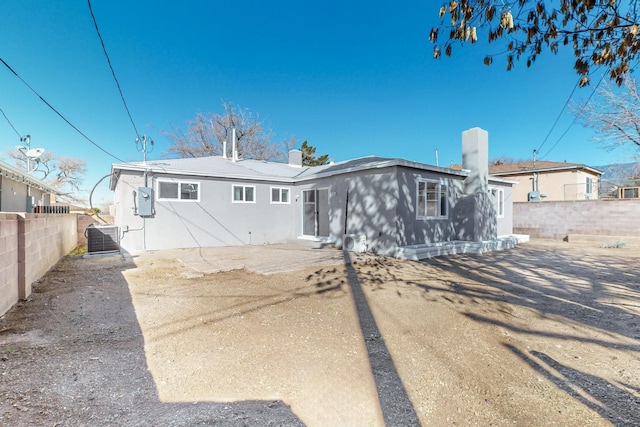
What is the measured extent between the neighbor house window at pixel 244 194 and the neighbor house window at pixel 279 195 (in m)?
0.82

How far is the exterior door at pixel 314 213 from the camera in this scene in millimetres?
11484

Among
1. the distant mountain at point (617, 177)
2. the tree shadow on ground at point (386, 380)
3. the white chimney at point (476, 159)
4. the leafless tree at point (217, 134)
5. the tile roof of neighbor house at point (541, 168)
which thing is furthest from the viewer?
the leafless tree at point (217, 134)

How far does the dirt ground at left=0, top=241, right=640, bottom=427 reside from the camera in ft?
6.27

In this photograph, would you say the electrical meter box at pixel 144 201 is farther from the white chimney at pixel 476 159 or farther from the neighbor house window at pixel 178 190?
the white chimney at pixel 476 159

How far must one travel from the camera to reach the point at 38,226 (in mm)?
5176

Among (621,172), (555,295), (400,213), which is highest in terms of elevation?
(621,172)

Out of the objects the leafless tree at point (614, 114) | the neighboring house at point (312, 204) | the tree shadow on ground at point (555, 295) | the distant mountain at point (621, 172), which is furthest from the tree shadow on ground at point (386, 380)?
the distant mountain at point (621, 172)

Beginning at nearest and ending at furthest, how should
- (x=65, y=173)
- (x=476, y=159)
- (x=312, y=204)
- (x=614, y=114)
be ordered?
(x=614, y=114), (x=476, y=159), (x=312, y=204), (x=65, y=173)

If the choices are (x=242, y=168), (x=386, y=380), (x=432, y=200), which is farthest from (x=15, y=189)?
(x=432, y=200)

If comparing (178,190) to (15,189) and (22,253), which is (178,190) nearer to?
(22,253)

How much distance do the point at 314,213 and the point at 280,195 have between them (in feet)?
5.54

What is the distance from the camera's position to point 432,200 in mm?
9445

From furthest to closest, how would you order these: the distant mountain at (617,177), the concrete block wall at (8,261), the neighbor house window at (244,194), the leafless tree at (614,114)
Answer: the distant mountain at (617,177) < the neighbor house window at (244,194) < the leafless tree at (614,114) < the concrete block wall at (8,261)

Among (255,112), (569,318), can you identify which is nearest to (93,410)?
(569,318)
